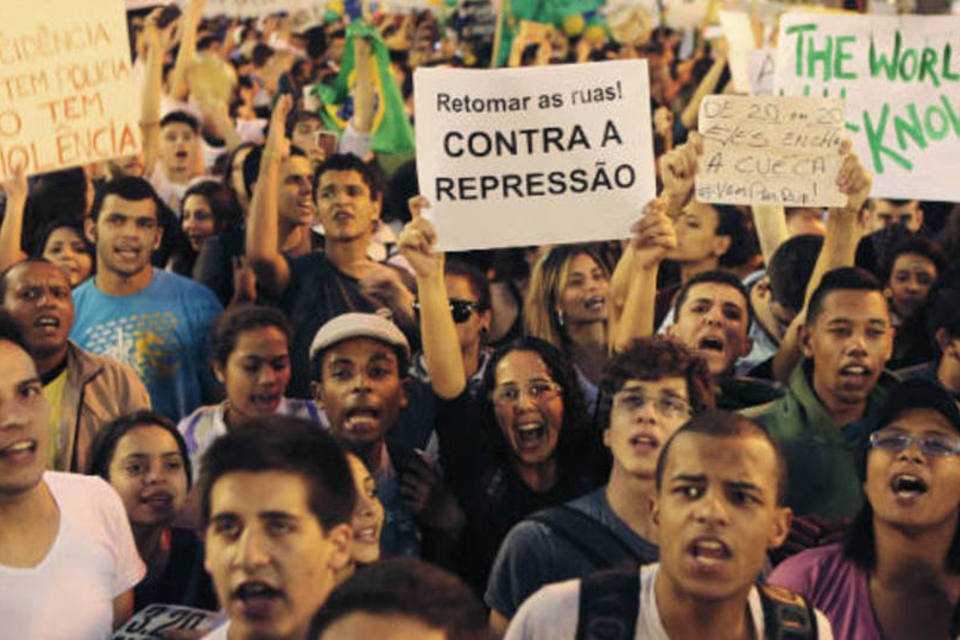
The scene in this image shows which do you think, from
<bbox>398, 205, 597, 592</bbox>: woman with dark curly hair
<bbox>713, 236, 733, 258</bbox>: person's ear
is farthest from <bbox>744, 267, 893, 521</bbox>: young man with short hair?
<bbox>713, 236, 733, 258</bbox>: person's ear

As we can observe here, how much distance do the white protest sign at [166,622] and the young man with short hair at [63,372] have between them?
4.67 feet

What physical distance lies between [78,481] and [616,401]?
1.26 meters

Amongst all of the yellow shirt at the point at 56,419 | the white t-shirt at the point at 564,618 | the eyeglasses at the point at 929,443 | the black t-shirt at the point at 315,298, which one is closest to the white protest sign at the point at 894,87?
the black t-shirt at the point at 315,298

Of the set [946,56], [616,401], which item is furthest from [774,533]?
[946,56]

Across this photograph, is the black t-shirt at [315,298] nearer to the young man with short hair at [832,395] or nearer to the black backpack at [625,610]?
the young man with short hair at [832,395]

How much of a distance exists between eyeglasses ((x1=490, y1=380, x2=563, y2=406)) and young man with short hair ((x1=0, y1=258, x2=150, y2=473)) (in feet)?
3.66

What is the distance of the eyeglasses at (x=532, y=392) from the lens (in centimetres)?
508

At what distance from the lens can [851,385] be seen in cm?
520

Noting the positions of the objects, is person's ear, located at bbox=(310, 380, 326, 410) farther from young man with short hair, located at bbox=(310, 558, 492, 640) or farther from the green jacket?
young man with short hair, located at bbox=(310, 558, 492, 640)

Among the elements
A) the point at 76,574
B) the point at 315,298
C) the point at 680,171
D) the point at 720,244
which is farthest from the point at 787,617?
the point at 720,244

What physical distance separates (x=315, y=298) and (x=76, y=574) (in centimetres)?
228

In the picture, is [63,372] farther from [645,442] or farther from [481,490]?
[645,442]

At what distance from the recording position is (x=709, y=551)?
380 centimetres

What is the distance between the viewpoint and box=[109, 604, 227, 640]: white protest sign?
387 centimetres
